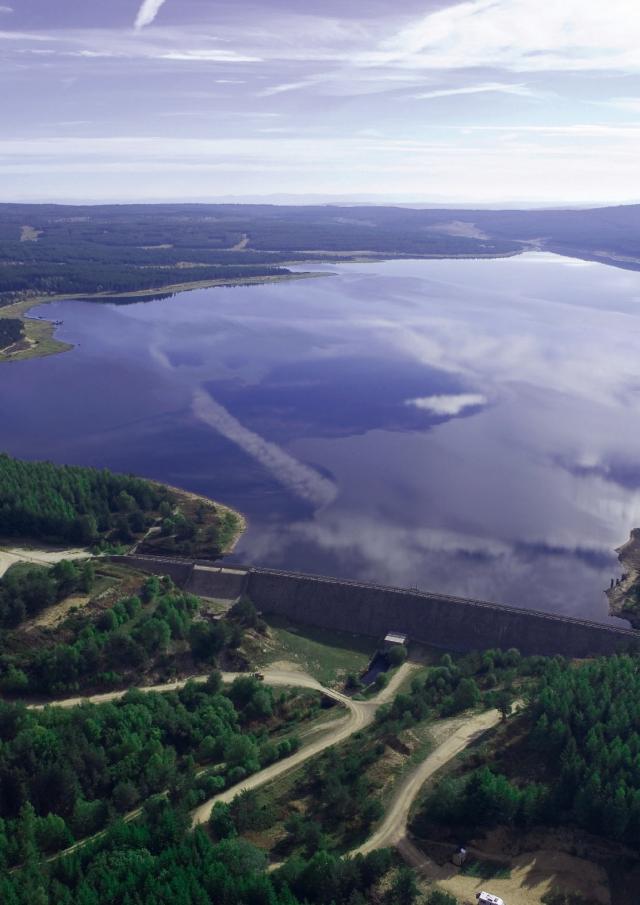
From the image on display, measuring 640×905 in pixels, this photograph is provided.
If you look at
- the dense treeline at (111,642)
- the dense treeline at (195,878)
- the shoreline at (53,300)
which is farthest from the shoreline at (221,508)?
the shoreline at (53,300)

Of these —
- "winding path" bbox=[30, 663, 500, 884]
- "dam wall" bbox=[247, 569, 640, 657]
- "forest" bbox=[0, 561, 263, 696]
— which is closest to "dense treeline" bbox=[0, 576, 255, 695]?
"forest" bbox=[0, 561, 263, 696]

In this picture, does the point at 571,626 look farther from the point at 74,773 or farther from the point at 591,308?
the point at 591,308

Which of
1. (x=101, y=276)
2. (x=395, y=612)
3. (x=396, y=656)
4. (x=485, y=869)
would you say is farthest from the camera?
(x=101, y=276)

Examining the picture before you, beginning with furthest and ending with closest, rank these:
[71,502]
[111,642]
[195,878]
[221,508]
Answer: [221,508]
[71,502]
[111,642]
[195,878]

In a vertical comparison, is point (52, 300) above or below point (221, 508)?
above

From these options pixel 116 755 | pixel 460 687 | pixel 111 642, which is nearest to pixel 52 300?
pixel 111 642

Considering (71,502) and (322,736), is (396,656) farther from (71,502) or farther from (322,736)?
(71,502)

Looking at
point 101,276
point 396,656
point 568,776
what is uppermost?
point 101,276

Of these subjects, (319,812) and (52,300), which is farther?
(52,300)
